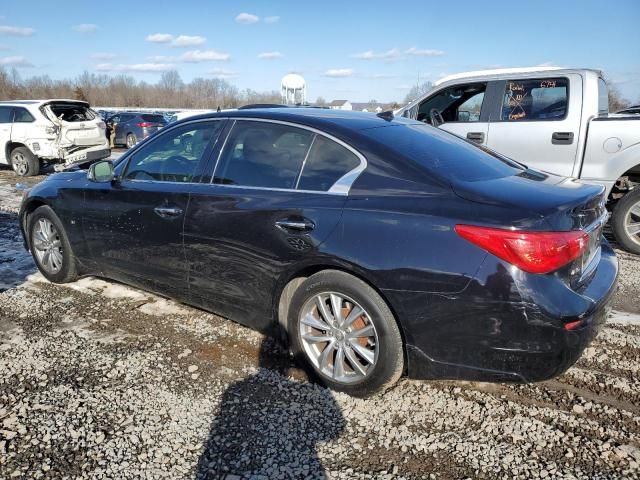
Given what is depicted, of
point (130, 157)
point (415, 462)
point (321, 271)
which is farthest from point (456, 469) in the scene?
point (130, 157)

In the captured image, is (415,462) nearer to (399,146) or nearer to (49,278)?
(399,146)

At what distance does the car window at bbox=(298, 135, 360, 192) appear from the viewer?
9.64ft

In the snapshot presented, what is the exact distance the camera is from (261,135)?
3354 mm

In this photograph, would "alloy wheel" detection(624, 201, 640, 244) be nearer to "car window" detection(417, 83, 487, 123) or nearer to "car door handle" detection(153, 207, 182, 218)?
"car window" detection(417, 83, 487, 123)

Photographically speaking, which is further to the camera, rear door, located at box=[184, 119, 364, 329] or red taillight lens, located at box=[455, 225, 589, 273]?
rear door, located at box=[184, 119, 364, 329]

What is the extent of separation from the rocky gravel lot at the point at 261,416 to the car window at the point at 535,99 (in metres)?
3.23

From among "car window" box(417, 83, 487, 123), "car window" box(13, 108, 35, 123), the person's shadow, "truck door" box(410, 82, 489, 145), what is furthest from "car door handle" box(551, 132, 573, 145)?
"car window" box(13, 108, 35, 123)

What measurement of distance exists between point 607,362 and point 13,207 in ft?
29.4

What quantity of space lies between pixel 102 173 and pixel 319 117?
1981mm

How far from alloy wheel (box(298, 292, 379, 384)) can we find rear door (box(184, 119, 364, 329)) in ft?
0.93

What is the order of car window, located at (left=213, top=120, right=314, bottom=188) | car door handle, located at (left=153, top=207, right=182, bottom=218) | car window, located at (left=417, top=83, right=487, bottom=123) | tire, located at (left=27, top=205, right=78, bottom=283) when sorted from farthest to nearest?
car window, located at (left=417, top=83, right=487, bottom=123), tire, located at (left=27, top=205, right=78, bottom=283), car door handle, located at (left=153, top=207, right=182, bottom=218), car window, located at (left=213, top=120, right=314, bottom=188)

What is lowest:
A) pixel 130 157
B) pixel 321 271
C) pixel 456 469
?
pixel 456 469

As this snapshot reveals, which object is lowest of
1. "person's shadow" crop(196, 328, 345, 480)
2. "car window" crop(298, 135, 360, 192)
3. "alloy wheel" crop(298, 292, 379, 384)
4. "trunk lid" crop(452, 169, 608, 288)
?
"person's shadow" crop(196, 328, 345, 480)

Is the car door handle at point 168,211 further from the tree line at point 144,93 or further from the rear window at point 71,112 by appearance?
the tree line at point 144,93
